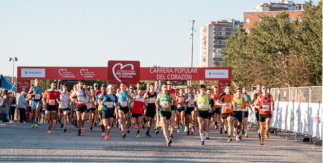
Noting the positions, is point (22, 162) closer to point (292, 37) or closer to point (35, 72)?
point (35, 72)

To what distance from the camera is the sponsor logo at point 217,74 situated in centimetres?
3712

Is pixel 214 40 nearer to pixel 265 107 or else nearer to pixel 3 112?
pixel 3 112

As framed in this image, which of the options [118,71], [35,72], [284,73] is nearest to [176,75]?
[118,71]

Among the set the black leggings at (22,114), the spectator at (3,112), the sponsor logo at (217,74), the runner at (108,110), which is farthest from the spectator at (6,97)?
the sponsor logo at (217,74)

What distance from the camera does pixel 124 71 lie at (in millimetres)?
29688

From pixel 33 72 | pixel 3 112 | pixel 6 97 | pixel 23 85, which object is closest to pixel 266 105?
pixel 6 97

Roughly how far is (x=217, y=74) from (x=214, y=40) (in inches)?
4646

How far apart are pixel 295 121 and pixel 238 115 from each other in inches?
98.5

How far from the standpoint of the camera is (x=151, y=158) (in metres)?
9.95

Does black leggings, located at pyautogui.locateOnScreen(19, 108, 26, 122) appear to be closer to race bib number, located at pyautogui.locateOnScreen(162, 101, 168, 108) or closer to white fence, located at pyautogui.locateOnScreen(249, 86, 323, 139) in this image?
race bib number, located at pyautogui.locateOnScreen(162, 101, 168, 108)

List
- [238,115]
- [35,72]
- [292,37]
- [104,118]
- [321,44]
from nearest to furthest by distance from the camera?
[104,118], [238,115], [35,72], [321,44], [292,37]

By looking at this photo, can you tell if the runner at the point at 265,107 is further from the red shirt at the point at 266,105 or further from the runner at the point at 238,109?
the runner at the point at 238,109

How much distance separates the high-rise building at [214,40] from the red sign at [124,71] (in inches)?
4658

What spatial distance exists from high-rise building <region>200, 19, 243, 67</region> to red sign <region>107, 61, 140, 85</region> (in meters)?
118
